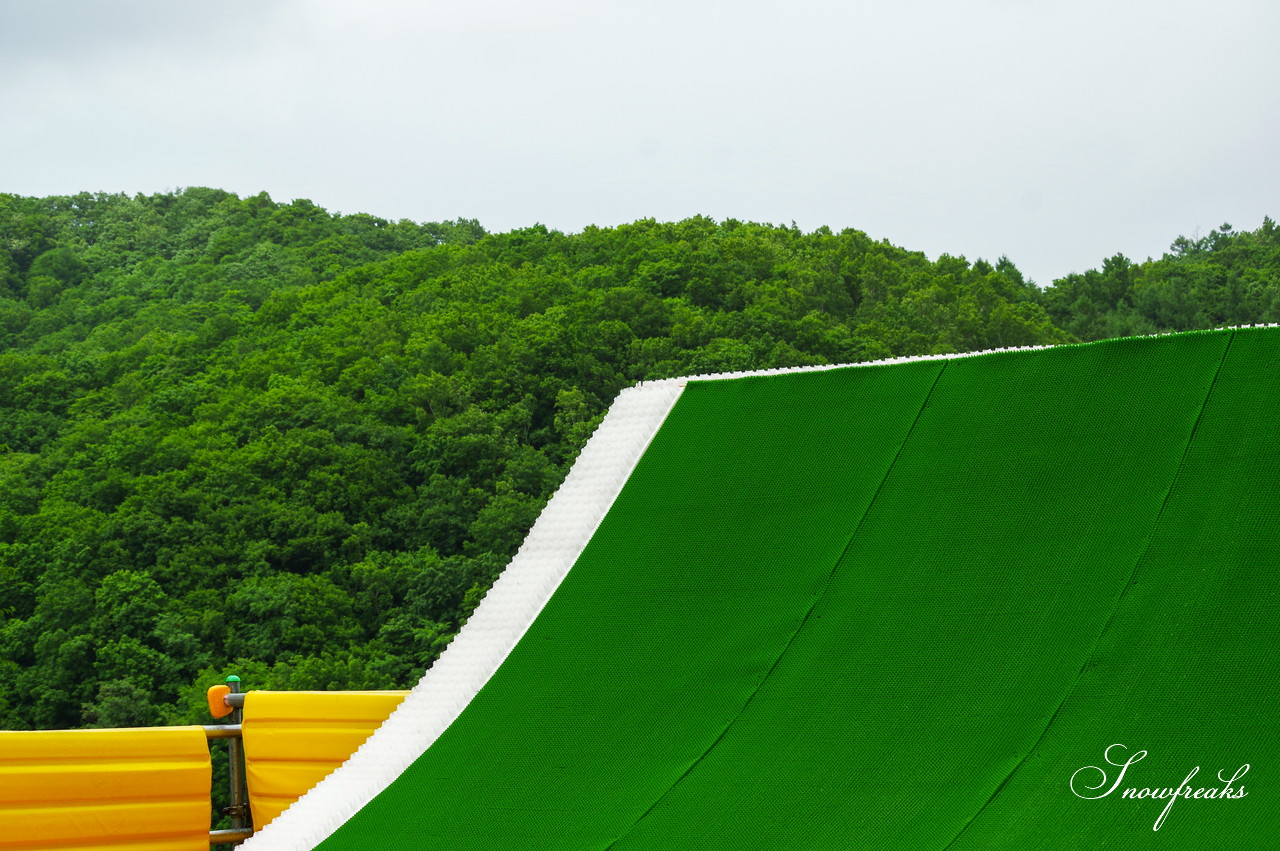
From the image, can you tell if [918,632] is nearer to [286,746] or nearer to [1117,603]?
[1117,603]

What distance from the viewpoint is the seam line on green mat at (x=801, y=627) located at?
3753 millimetres

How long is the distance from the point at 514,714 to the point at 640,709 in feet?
1.55

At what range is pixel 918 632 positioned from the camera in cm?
387

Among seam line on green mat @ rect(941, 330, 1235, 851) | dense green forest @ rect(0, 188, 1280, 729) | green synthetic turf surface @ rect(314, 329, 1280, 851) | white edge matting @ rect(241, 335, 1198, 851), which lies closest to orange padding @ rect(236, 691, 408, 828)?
white edge matting @ rect(241, 335, 1198, 851)

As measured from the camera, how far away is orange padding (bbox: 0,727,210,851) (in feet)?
12.4

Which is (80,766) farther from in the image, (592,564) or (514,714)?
(592,564)

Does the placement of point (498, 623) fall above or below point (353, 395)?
below

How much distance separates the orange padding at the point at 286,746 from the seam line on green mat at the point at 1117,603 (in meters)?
2.26

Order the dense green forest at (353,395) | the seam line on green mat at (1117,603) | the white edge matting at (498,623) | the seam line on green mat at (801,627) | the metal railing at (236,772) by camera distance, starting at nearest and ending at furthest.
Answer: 1. the seam line on green mat at (1117,603)
2. the seam line on green mat at (801,627)
3. the white edge matting at (498,623)
4. the metal railing at (236,772)
5. the dense green forest at (353,395)

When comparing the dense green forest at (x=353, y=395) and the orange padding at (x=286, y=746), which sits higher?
the dense green forest at (x=353, y=395)

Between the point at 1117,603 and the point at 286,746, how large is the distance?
8.80 feet

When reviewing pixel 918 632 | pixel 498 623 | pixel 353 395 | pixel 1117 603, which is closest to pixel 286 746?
pixel 498 623

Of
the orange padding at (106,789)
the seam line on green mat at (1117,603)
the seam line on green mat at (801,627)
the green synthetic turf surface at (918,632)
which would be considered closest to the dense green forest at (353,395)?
the orange padding at (106,789)

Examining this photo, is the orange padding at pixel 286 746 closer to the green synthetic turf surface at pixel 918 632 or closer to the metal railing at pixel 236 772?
the metal railing at pixel 236 772
